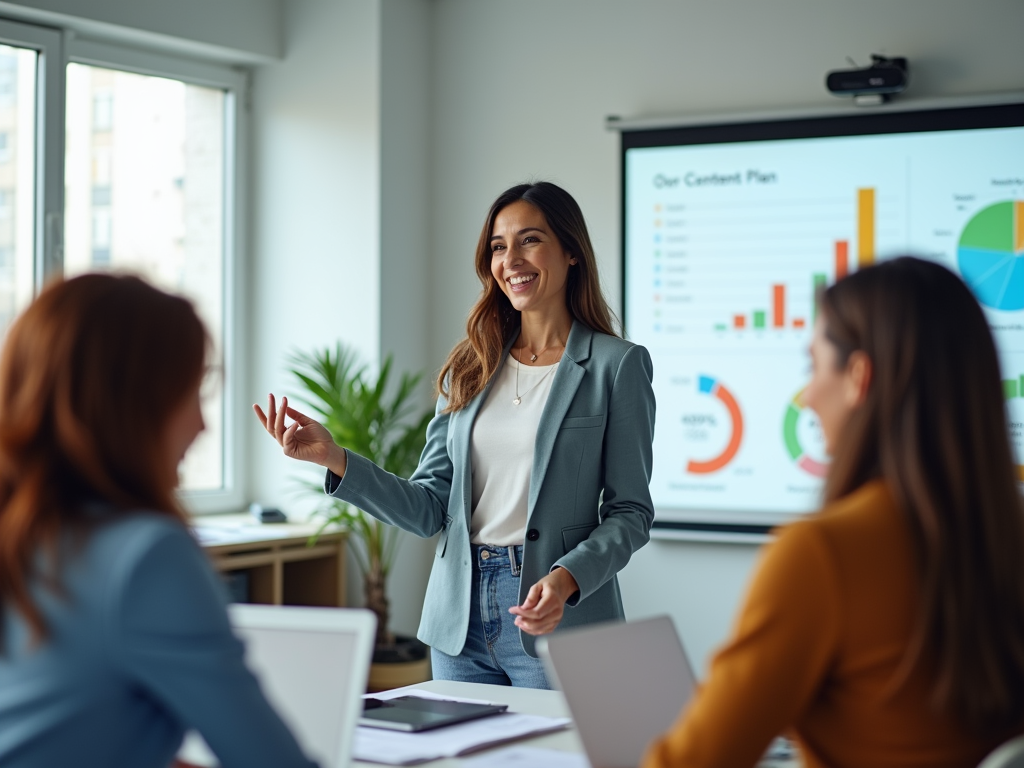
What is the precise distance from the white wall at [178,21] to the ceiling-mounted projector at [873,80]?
7.42 feet

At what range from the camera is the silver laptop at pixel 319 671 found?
1364 mm

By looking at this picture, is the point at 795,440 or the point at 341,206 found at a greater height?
the point at 341,206

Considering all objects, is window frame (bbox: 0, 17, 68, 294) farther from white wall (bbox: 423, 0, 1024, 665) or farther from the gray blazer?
the gray blazer

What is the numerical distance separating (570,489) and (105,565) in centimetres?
142

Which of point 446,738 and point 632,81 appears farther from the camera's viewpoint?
point 632,81

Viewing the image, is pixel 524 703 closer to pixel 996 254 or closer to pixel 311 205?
pixel 996 254

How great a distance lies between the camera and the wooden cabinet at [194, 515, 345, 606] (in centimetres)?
411

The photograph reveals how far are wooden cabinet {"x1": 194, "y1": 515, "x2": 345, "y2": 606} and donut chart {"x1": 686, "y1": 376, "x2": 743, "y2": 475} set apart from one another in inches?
56.1

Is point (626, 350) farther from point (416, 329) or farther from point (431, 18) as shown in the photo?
point (431, 18)

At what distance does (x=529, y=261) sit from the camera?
2492 millimetres

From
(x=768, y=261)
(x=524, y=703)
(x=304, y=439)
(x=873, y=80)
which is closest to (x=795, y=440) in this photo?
(x=768, y=261)

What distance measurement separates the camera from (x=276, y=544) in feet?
13.9

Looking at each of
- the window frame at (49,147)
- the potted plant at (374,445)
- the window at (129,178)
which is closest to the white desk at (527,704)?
the window at (129,178)

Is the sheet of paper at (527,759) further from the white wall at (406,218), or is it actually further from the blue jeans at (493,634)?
the white wall at (406,218)
